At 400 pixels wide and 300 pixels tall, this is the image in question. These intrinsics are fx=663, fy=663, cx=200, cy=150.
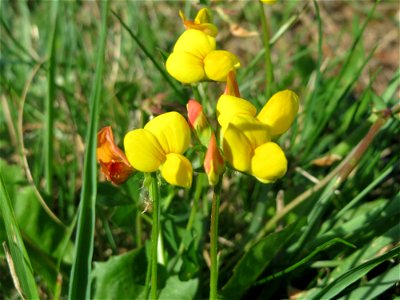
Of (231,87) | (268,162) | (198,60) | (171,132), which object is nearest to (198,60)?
(198,60)

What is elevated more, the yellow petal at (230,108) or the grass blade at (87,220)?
the yellow petal at (230,108)

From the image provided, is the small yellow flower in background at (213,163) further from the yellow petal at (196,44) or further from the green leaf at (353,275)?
the green leaf at (353,275)

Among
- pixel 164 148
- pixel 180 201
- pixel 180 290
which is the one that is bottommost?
pixel 180 290

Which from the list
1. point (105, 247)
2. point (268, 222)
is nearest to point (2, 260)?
point (105, 247)

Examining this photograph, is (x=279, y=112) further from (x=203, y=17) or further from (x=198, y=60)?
(x=203, y=17)

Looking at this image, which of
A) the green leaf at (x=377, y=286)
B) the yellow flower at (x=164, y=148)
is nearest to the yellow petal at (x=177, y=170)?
the yellow flower at (x=164, y=148)

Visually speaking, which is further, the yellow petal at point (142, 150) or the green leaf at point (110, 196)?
the green leaf at point (110, 196)

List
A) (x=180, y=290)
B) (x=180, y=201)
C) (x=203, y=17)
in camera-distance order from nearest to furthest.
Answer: (x=203, y=17) → (x=180, y=290) → (x=180, y=201)

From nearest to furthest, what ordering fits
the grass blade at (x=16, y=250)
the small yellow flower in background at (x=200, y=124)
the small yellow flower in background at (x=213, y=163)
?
the small yellow flower in background at (x=213, y=163)
the small yellow flower in background at (x=200, y=124)
the grass blade at (x=16, y=250)
